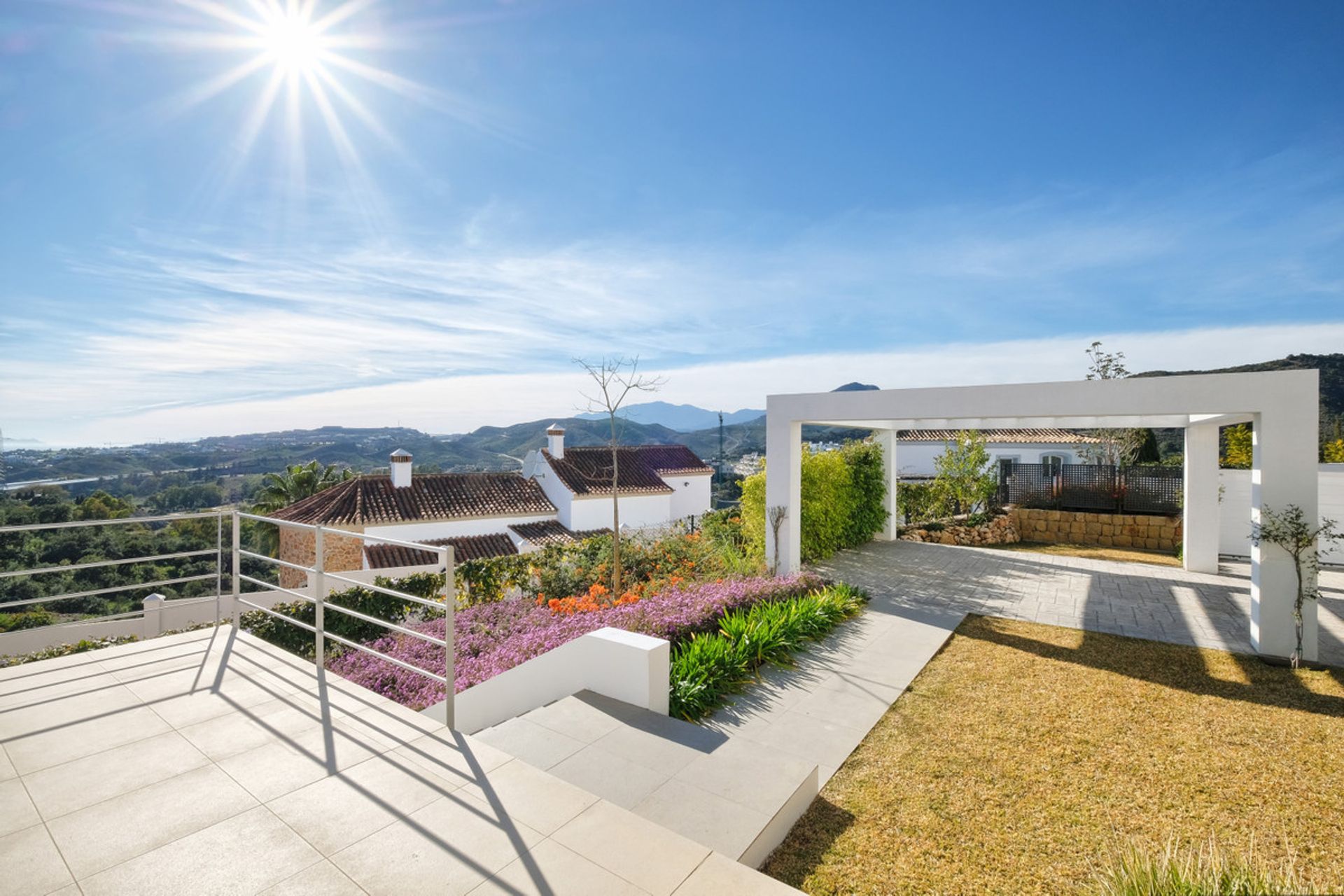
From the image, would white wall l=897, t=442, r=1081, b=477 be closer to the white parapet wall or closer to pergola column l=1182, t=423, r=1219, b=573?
pergola column l=1182, t=423, r=1219, b=573

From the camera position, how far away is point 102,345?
67.6ft

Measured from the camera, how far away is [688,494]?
108 ft

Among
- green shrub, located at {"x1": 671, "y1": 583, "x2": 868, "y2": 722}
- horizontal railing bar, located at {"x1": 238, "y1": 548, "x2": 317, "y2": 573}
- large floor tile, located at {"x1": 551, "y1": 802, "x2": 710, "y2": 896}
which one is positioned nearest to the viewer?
large floor tile, located at {"x1": 551, "y1": 802, "x2": 710, "y2": 896}

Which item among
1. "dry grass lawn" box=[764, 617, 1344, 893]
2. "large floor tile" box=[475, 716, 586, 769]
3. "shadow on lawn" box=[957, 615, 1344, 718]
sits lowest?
"shadow on lawn" box=[957, 615, 1344, 718]

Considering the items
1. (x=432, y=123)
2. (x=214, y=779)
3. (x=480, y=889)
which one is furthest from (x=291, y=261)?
(x=480, y=889)

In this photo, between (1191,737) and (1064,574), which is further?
(1064,574)

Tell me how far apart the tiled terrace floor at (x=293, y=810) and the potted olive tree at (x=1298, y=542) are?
796 cm

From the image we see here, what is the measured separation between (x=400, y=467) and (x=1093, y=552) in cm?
2389

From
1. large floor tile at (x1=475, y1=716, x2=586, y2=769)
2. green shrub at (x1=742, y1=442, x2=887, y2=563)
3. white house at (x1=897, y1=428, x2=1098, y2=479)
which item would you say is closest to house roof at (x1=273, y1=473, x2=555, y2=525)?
green shrub at (x1=742, y1=442, x2=887, y2=563)

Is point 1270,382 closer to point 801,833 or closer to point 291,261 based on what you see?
point 801,833

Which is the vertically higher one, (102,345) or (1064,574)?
(102,345)

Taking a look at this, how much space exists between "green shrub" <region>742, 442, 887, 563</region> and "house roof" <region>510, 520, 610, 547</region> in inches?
497

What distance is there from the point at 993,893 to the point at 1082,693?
151 inches

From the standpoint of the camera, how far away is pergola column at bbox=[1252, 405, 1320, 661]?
6887mm
